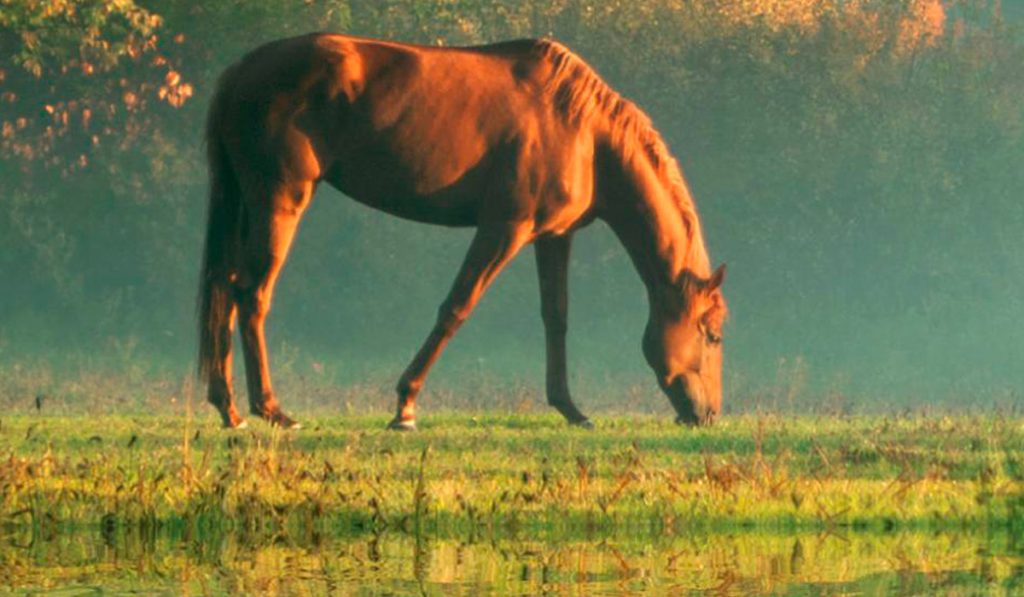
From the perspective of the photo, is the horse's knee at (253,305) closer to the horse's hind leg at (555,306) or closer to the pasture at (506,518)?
the pasture at (506,518)

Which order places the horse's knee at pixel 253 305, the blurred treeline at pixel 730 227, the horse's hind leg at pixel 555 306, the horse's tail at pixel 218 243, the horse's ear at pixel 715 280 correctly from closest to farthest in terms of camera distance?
the horse's knee at pixel 253 305
the horse's tail at pixel 218 243
the horse's ear at pixel 715 280
the horse's hind leg at pixel 555 306
the blurred treeline at pixel 730 227

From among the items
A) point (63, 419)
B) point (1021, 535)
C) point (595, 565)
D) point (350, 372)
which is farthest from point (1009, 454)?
point (350, 372)

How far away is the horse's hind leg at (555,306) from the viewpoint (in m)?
20.8

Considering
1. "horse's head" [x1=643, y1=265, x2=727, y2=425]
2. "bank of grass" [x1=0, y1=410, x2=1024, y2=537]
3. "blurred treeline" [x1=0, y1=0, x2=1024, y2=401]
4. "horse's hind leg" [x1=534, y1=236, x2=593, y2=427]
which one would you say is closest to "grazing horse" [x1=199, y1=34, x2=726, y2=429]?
"horse's head" [x1=643, y1=265, x2=727, y2=425]

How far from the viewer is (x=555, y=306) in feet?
68.3

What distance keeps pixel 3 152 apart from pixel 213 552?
2466cm

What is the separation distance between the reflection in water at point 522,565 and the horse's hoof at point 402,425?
5580mm

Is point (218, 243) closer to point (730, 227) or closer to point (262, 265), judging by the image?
point (262, 265)

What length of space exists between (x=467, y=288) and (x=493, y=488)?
215 inches

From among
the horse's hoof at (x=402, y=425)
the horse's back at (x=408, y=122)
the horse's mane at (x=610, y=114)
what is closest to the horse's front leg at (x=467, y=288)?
the horse's hoof at (x=402, y=425)

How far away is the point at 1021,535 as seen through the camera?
1401cm

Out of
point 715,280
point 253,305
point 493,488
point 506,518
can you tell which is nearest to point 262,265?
point 253,305

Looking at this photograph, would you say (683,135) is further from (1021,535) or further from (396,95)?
(1021,535)

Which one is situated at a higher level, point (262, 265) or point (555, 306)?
point (262, 265)
